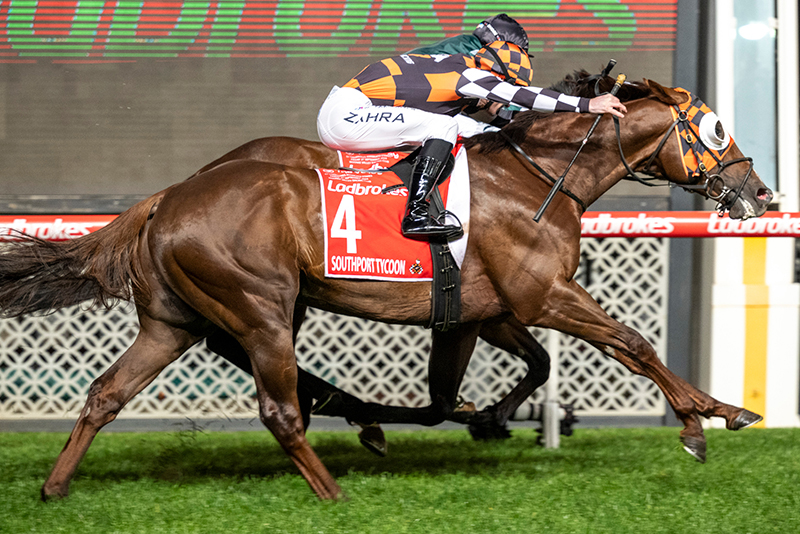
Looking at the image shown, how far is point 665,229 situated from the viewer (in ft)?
15.7

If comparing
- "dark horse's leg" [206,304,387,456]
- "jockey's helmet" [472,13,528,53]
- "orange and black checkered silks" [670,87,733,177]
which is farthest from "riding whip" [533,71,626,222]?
"dark horse's leg" [206,304,387,456]

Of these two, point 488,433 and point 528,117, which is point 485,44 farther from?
point 488,433

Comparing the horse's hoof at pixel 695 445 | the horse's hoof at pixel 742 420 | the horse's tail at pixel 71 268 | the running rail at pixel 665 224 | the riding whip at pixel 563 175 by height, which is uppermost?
the riding whip at pixel 563 175

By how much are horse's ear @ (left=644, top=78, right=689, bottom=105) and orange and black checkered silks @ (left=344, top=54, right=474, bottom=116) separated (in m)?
0.88

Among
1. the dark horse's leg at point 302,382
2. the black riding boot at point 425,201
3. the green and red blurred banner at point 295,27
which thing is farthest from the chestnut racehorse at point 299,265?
the green and red blurred banner at point 295,27

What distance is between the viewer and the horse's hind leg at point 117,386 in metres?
3.71

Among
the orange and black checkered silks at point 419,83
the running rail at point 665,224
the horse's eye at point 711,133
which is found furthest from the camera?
the running rail at point 665,224

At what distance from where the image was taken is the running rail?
15.2ft

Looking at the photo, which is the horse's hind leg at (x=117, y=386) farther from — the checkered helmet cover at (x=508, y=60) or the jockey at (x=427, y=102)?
the checkered helmet cover at (x=508, y=60)

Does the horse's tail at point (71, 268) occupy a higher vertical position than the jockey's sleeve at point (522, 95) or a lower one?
lower

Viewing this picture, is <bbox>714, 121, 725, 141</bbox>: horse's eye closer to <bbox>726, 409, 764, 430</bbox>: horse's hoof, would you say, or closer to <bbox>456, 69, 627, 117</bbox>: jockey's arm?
<bbox>456, 69, 627, 117</bbox>: jockey's arm

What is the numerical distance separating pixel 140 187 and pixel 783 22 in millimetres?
4802

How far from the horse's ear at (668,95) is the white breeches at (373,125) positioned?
0.94m

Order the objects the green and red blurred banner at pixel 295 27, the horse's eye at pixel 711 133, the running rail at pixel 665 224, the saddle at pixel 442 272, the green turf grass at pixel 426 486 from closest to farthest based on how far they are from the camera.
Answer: the green turf grass at pixel 426 486
the saddle at pixel 442 272
the horse's eye at pixel 711 133
the running rail at pixel 665 224
the green and red blurred banner at pixel 295 27
